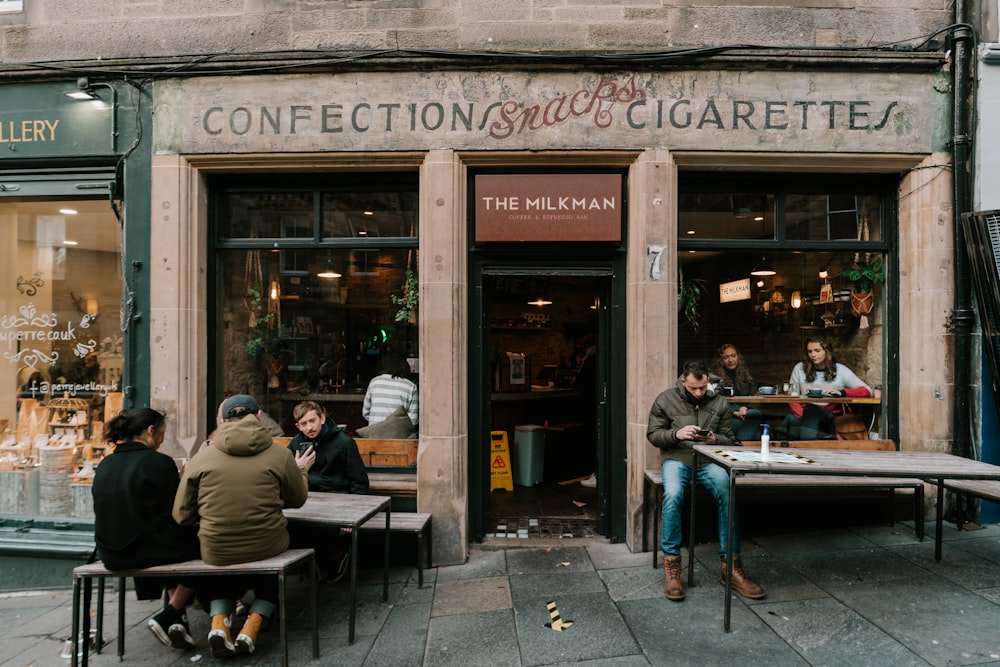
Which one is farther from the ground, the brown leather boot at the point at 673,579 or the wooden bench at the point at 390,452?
the wooden bench at the point at 390,452

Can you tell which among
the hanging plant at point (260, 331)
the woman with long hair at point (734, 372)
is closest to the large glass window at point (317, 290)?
the hanging plant at point (260, 331)

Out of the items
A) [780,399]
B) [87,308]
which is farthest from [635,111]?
[87,308]

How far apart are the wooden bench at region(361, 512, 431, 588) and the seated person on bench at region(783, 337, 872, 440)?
3986 millimetres

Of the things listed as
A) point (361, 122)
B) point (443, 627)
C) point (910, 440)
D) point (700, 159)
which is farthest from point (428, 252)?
point (910, 440)

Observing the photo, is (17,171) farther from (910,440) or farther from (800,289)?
(910,440)

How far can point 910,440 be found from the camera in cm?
562

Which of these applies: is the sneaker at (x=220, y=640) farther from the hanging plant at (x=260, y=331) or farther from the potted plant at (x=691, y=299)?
the potted plant at (x=691, y=299)

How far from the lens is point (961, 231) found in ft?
17.9

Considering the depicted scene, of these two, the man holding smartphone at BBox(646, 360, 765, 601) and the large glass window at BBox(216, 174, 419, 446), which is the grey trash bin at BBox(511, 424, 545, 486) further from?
the man holding smartphone at BBox(646, 360, 765, 601)

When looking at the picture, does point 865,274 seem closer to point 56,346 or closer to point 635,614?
point 635,614

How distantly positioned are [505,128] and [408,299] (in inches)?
78.4

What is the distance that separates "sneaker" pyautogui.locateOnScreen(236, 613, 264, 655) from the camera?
3746 mm

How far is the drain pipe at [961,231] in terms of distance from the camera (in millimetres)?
5434

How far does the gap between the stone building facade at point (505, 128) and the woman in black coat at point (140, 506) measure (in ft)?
6.23
